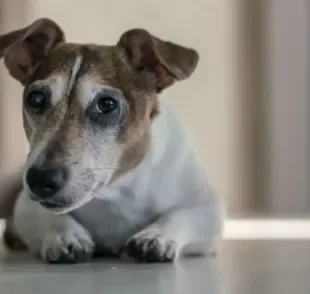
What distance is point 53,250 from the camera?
47.6 inches

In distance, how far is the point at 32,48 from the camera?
54.2 inches

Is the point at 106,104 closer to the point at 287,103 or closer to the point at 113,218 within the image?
the point at 113,218

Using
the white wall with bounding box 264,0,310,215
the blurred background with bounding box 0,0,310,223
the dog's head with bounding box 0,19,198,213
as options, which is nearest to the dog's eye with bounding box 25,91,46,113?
the dog's head with bounding box 0,19,198,213

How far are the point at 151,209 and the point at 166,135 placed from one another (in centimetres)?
14

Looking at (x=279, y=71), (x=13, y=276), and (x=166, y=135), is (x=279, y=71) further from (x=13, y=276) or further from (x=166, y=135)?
(x=13, y=276)

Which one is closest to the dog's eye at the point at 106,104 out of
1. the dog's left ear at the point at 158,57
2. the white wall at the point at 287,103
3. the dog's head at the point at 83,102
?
the dog's head at the point at 83,102

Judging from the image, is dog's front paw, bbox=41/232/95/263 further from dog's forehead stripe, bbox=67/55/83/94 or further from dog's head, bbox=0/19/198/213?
dog's forehead stripe, bbox=67/55/83/94

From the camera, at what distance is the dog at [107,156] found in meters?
1.18

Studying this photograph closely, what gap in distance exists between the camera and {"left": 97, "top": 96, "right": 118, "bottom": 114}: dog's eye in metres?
1.23

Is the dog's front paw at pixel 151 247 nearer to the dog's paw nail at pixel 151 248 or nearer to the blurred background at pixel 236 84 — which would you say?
the dog's paw nail at pixel 151 248

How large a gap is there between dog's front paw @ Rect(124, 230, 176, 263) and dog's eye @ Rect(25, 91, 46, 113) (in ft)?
0.86

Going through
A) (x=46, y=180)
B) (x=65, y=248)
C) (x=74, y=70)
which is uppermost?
(x=74, y=70)

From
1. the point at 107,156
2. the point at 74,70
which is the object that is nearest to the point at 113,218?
the point at 107,156

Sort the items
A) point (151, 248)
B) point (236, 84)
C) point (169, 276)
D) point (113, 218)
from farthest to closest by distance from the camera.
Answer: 1. point (236, 84)
2. point (113, 218)
3. point (151, 248)
4. point (169, 276)
